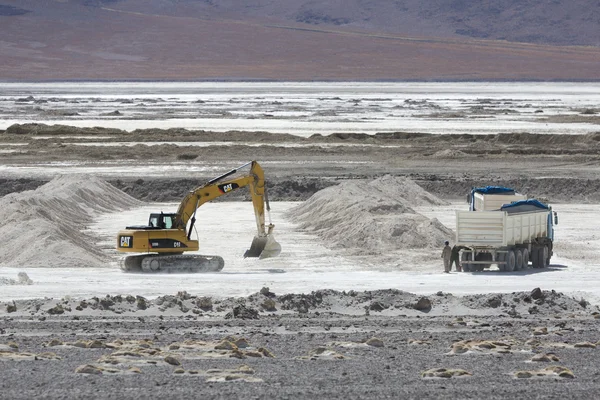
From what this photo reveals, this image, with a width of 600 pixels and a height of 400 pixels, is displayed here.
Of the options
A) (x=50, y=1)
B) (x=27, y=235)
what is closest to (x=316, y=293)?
(x=27, y=235)

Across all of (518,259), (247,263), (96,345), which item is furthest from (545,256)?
(96,345)

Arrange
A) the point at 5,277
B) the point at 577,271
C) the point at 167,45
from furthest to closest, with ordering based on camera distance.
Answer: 1. the point at 167,45
2. the point at 577,271
3. the point at 5,277

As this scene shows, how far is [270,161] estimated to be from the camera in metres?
40.7

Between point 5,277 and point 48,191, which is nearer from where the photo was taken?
point 5,277

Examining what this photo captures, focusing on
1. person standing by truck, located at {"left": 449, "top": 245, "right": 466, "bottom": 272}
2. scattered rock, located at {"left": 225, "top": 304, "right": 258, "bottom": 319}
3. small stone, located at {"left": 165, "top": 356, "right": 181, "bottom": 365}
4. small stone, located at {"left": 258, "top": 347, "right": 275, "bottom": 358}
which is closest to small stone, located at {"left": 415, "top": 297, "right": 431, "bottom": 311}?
scattered rock, located at {"left": 225, "top": 304, "right": 258, "bottom": 319}

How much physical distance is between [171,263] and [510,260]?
20.6 ft

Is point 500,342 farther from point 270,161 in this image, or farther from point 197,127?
point 197,127

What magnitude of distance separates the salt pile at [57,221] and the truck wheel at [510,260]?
7.82 meters

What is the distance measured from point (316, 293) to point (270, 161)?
964 inches

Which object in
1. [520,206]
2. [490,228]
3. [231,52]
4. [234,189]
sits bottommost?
[490,228]

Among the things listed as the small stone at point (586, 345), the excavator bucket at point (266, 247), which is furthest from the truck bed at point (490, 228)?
the small stone at point (586, 345)

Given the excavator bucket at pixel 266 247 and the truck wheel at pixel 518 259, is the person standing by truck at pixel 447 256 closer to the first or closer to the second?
the truck wheel at pixel 518 259

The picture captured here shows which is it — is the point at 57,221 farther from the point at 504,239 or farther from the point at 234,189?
the point at 504,239

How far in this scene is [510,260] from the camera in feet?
67.5
